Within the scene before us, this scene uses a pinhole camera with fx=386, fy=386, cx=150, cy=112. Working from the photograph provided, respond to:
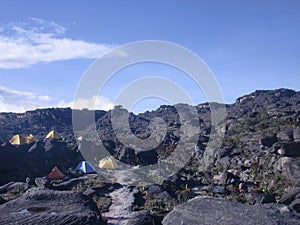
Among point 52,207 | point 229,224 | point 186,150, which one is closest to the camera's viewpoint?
point 229,224

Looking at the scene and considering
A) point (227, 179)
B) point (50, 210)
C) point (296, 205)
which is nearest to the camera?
point (50, 210)

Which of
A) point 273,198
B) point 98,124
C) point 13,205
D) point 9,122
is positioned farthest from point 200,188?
point 9,122

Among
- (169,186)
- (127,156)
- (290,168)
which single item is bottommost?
(169,186)

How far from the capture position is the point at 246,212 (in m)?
11.3

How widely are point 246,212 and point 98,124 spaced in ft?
220

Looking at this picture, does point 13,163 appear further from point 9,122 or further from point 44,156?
point 9,122

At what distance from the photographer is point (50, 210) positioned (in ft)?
40.4

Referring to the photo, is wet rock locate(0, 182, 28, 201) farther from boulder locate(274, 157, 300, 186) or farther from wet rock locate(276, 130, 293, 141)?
wet rock locate(276, 130, 293, 141)

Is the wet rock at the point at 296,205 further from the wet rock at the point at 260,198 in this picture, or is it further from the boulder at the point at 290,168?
the boulder at the point at 290,168

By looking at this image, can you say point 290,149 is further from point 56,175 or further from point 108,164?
point 56,175

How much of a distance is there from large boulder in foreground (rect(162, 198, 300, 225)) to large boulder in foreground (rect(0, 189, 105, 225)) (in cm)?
261

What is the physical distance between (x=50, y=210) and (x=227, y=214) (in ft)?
18.2

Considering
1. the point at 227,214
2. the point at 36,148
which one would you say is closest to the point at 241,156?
the point at 36,148

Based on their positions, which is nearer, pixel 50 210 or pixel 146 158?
pixel 50 210
